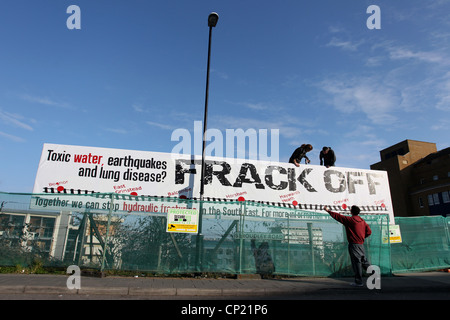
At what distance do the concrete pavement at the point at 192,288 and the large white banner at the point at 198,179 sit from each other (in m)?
3.14

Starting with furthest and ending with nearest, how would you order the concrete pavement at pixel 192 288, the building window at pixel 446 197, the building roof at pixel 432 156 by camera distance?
the building roof at pixel 432 156
the building window at pixel 446 197
the concrete pavement at pixel 192 288

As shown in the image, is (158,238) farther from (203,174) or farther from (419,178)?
(419,178)

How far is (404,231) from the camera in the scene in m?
10.6

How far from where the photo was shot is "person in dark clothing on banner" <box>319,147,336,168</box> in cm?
1266

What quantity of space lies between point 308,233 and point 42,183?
884 centimetres

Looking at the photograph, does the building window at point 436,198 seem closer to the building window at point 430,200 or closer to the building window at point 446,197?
the building window at point 430,200

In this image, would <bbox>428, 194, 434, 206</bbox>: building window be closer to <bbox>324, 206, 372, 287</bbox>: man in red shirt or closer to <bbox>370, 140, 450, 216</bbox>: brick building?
<bbox>370, 140, 450, 216</bbox>: brick building

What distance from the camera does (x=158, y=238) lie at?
827 cm

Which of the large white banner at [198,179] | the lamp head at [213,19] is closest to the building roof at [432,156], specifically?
the large white banner at [198,179]

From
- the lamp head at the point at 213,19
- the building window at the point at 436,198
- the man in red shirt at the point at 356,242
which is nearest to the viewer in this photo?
the man in red shirt at the point at 356,242

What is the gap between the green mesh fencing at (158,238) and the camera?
8023 millimetres

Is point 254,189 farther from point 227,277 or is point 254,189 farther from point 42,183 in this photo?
point 42,183

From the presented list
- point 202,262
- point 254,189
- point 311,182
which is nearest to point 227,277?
point 202,262

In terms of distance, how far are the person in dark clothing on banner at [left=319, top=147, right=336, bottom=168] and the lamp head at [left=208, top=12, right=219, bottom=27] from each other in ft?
23.1
